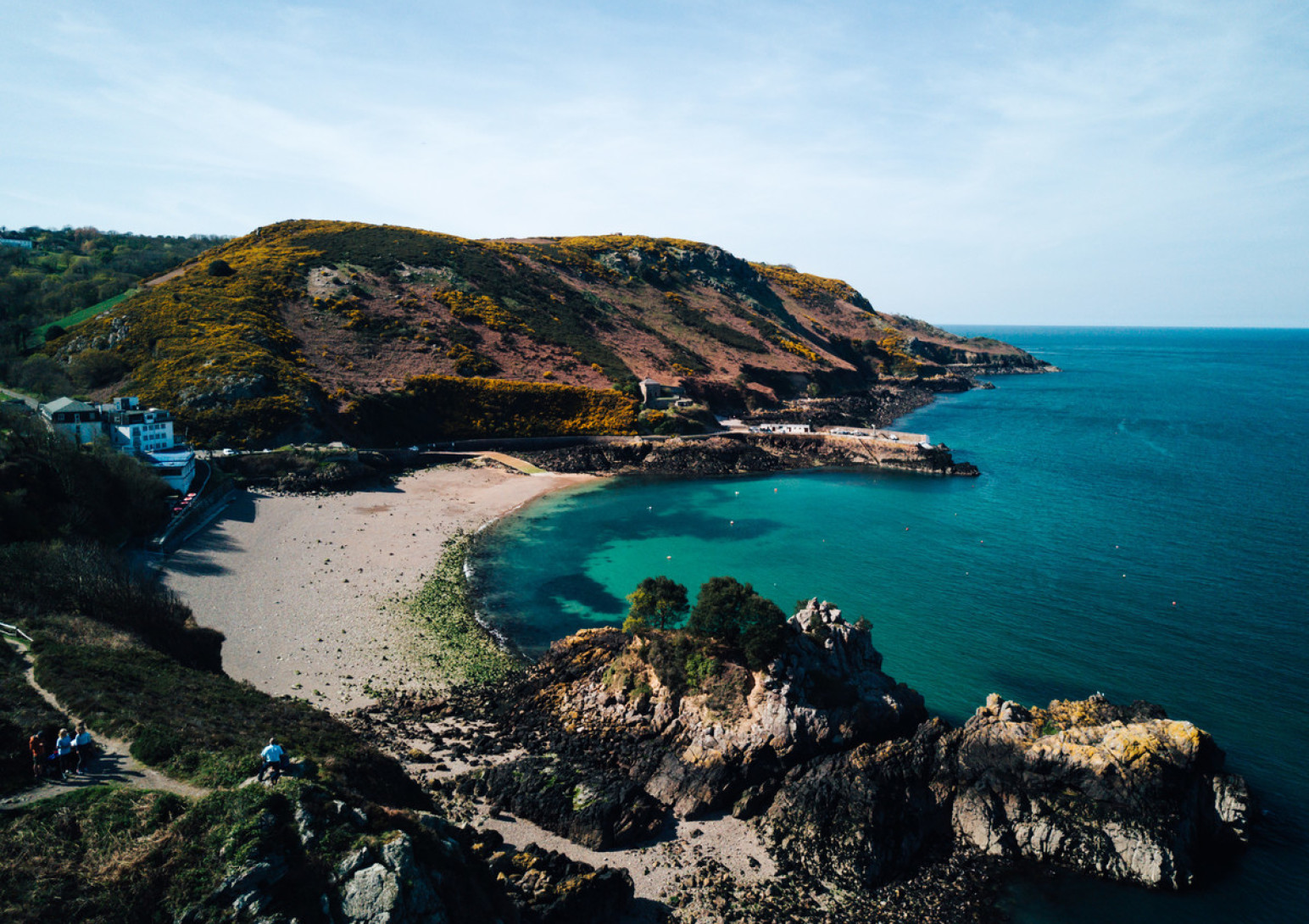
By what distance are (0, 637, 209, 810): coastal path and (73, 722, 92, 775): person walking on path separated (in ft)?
0.46

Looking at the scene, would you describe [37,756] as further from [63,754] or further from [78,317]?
[78,317]

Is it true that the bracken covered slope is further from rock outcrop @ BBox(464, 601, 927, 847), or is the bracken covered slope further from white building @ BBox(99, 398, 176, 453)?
rock outcrop @ BBox(464, 601, 927, 847)

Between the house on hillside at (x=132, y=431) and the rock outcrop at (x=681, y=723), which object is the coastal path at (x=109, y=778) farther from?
the house on hillside at (x=132, y=431)

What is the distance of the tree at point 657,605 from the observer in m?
32.7

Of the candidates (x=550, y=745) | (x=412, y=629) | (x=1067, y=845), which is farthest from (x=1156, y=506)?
(x=412, y=629)

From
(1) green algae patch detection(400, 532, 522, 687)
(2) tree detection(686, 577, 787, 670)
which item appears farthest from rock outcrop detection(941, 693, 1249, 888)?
(1) green algae patch detection(400, 532, 522, 687)

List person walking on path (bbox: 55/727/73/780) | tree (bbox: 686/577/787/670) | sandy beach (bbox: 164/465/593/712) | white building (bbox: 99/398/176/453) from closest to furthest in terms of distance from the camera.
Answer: person walking on path (bbox: 55/727/73/780) → tree (bbox: 686/577/787/670) → sandy beach (bbox: 164/465/593/712) → white building (bbox: 99/398/176/453)

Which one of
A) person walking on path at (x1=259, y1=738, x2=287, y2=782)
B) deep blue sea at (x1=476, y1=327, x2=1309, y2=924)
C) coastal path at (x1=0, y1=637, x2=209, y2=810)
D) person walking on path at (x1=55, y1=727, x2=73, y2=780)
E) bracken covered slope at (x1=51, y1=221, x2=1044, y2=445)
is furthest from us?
bracken covered slope at (x1=51, y1=221, x2=1044, y2=445)

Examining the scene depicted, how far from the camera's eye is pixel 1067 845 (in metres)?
21.9

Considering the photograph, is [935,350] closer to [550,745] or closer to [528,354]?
[528,354]

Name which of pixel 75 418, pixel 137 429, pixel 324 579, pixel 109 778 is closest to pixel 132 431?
pixel 137 429

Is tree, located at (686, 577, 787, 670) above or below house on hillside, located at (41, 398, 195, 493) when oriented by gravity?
below

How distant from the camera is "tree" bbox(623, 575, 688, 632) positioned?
32.7 m

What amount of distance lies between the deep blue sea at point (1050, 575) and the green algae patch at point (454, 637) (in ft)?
6.01
